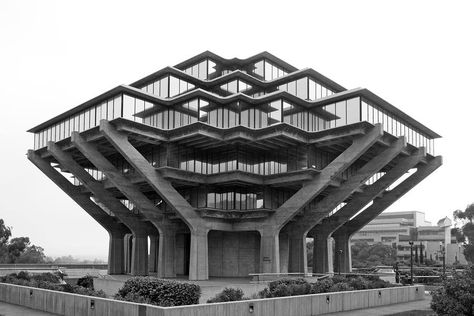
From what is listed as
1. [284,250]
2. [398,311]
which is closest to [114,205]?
[284,250]

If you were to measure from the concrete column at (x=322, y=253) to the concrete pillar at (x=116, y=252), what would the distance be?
A: 23.6 meters

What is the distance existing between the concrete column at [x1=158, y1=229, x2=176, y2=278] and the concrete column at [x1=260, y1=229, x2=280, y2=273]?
885cm

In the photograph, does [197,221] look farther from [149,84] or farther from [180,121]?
[149,84]

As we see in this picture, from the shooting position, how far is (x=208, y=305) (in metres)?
20.5

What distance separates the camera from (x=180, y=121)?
52.7 meters

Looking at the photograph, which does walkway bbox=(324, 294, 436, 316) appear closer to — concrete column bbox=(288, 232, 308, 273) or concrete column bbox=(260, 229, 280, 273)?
concrete column bbox=(260, 229, 280, 273)

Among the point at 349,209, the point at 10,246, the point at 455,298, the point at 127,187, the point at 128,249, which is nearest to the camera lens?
the point at 455,298

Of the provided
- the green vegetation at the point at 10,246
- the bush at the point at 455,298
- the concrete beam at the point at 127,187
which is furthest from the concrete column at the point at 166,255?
the green vegetation at the point at 10,246

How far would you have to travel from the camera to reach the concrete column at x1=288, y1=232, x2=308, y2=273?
2140 inches

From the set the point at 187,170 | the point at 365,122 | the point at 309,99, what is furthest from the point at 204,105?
the point at 365,122

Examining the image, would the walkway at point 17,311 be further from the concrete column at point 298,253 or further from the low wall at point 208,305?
the concrete column at point 298,253

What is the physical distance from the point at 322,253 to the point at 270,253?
11772mm

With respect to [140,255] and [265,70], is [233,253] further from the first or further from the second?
[265,70]

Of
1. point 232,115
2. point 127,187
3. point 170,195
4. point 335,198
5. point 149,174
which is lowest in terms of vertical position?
point 335,198
